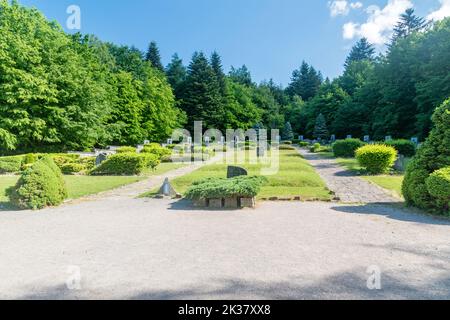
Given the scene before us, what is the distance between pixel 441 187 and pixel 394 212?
3.85 feet

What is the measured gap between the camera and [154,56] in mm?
70375

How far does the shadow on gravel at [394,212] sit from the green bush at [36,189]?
758cm

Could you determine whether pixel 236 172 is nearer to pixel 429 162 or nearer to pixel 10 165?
pixel 429 162

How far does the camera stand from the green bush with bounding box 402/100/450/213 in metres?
8.12

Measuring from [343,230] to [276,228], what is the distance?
126 centimetres

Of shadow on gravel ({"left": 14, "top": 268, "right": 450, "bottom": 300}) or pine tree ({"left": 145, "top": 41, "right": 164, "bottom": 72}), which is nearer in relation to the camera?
shadow on gravel ({"left": 14, "top": 268, "right": 450, "bottom": 300})

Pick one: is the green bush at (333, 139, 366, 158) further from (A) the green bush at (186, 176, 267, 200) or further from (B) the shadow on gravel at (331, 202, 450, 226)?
(A) the green bush at (186, 176, 267, 200)

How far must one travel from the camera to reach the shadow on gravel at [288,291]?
11.7 ft

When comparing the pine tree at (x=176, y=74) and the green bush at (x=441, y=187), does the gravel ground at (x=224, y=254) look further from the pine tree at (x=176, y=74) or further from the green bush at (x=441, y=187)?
the pine tree at (x=176, y=74)

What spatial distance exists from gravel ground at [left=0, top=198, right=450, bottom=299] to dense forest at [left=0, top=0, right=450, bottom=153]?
21.2 meters

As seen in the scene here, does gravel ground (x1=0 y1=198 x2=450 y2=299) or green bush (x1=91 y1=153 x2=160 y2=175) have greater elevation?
green bush (x1=91 y1=153 x2=160 y2=175)

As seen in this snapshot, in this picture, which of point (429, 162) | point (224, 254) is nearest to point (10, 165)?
point (224, 254)

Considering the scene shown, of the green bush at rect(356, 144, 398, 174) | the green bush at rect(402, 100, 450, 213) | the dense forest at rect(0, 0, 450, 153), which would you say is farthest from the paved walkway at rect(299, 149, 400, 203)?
the dense forest at rect(0, 0, 450, 153)
